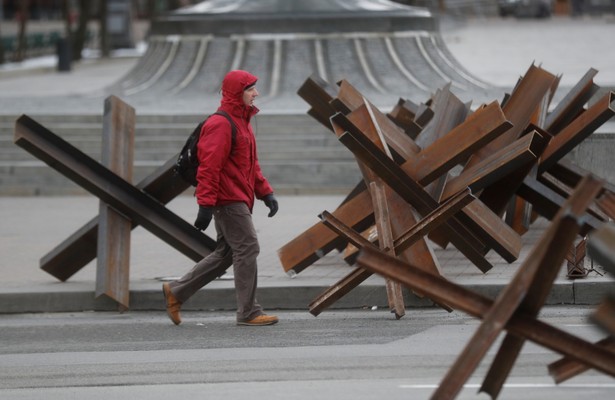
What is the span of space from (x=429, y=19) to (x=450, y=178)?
13816mm

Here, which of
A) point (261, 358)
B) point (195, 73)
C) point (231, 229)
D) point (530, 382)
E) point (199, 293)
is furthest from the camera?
point (195, 73)

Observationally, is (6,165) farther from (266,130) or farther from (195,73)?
(195,73)

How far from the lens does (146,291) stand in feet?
35.5

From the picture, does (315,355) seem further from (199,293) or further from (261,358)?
(199,293)

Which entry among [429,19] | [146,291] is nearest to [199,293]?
[146,291]

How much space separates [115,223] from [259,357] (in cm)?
257

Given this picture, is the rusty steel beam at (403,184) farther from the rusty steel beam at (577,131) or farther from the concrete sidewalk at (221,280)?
the rusty steel beam at (577,131)

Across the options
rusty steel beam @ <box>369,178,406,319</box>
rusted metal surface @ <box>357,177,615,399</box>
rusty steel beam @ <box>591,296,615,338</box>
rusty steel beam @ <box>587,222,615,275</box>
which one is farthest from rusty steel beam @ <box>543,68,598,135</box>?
rusty steel beam @ <box>591,296,615,338</box>

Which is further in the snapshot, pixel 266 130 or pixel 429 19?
pixel 429 19

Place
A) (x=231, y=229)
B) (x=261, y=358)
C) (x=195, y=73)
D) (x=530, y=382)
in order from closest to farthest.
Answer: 1. (x=530, y=382)
2. (x=261, y=358)
3. (x=231, y=229)
4. (x=195, y=73)

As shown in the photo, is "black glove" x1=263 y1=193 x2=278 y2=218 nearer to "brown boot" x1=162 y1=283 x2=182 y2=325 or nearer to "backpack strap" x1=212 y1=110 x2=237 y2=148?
"backpack strap" x1=212 y1=110 x2=237 y2=148

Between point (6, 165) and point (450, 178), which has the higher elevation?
point (450, 178)

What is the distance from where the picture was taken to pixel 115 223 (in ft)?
35.8

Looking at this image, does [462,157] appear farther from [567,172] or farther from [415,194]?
[567,172]
